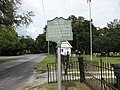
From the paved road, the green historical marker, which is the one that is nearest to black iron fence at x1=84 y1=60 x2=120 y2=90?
the green historical marker

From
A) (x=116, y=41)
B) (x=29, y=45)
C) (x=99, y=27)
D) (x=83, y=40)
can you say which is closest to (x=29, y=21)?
(x=116, y=41)

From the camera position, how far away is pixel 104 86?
28.7 feet

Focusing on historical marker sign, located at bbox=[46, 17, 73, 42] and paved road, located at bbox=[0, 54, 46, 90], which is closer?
historical marker sign, located at bbox=[46, 17, 73, 42]

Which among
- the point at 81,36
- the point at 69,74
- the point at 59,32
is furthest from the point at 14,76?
the point at 81,36

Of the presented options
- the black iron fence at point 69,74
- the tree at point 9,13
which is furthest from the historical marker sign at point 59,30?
the tree at point 9,13

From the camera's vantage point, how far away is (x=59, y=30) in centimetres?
880

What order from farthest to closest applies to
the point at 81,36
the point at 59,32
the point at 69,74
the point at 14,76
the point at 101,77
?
the point at 81,36, the point at 14,76, the point at 69,74, the point at 101,77, the point at 59,32

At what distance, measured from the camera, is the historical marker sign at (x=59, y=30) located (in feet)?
28.7

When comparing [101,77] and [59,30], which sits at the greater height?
[59,30]

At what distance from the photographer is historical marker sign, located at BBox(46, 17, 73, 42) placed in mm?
8742

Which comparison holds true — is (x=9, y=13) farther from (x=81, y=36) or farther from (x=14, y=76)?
(x=81, y=36)

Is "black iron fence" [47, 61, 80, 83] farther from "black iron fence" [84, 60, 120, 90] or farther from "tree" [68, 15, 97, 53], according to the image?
"tree" [68, 15, 97, 53]

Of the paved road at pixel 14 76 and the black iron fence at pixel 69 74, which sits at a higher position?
the black iron fence at pixel 69 74

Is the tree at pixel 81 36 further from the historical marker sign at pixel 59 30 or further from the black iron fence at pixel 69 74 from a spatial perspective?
the historical marker sign at pixel 59 30
